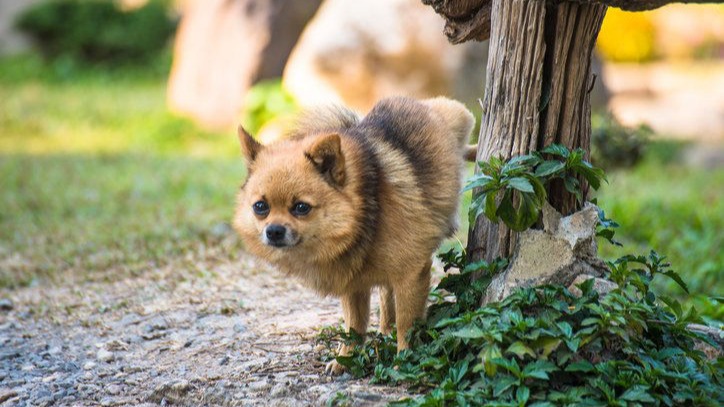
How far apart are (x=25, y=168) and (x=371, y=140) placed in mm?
7514

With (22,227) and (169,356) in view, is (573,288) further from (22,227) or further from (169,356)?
(22,227)

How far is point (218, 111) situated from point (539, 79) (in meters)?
9.64

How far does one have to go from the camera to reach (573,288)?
4.19 meters

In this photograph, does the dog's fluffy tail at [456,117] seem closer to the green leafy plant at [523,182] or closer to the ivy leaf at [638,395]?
the green leafy plant at [523,182]

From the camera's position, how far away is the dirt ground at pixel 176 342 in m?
4.38

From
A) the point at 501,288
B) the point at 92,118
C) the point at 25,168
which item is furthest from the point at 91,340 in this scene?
the point at 92,118

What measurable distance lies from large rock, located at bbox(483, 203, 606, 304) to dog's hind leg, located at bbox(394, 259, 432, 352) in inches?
14.9

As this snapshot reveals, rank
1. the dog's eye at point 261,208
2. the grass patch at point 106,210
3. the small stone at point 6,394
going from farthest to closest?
the grass patch at point 106,210 < the small stone at point 6,394 < the dog's eye at point 261,208

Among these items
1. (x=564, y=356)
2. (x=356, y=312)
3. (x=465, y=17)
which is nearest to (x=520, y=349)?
(x=564, y=356)

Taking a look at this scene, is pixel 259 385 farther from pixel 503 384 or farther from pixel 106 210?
pixel 106 210

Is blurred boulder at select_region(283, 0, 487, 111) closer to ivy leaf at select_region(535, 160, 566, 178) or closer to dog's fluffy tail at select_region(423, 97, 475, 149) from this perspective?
dog's fluffy tail at select_region(423, 97, 475, 149)

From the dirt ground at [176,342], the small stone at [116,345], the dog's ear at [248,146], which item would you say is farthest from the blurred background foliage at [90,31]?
the dog's ear at [248,146]

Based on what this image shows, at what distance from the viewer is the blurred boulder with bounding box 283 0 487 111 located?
11.4 metres

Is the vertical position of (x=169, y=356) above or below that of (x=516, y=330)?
below
